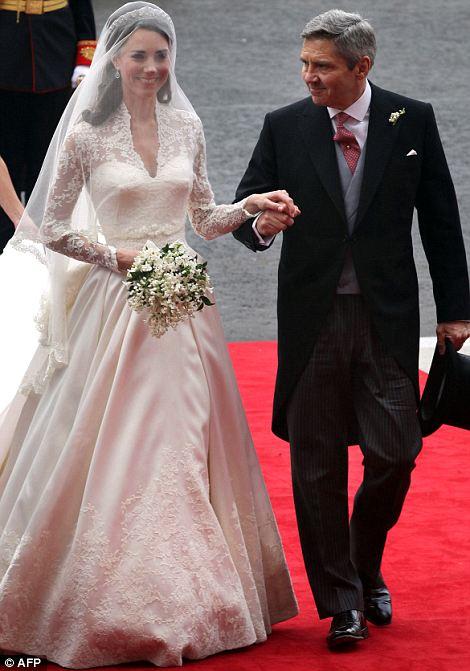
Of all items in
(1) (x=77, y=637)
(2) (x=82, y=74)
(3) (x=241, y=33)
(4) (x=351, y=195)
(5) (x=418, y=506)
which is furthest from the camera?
(3) (x=241, y=33)

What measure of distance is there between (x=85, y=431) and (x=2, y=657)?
66cm

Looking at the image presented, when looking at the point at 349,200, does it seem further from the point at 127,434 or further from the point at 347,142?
the point at 127,434

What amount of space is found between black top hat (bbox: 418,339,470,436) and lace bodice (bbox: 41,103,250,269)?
0.73 m

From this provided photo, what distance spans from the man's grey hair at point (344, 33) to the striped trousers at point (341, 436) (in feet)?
2.24

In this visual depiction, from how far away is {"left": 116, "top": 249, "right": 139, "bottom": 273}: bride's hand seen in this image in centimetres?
374

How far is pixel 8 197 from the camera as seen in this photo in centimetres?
543

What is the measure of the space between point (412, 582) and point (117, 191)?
1599 mm

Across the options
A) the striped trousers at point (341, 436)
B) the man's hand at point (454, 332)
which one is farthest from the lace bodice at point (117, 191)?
the man's hand at point (454, 332)

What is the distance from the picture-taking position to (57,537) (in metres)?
3.66

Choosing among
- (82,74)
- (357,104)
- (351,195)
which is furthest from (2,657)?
(82,74)

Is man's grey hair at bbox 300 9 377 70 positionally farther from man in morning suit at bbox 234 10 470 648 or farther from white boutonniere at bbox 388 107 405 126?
white boutonniere at bbox 388 107 405 126

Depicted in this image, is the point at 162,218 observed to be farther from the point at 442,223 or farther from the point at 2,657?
the point at 2,657

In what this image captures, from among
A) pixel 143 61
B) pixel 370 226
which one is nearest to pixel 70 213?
pixel 143 61

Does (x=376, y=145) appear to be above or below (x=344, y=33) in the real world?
below
